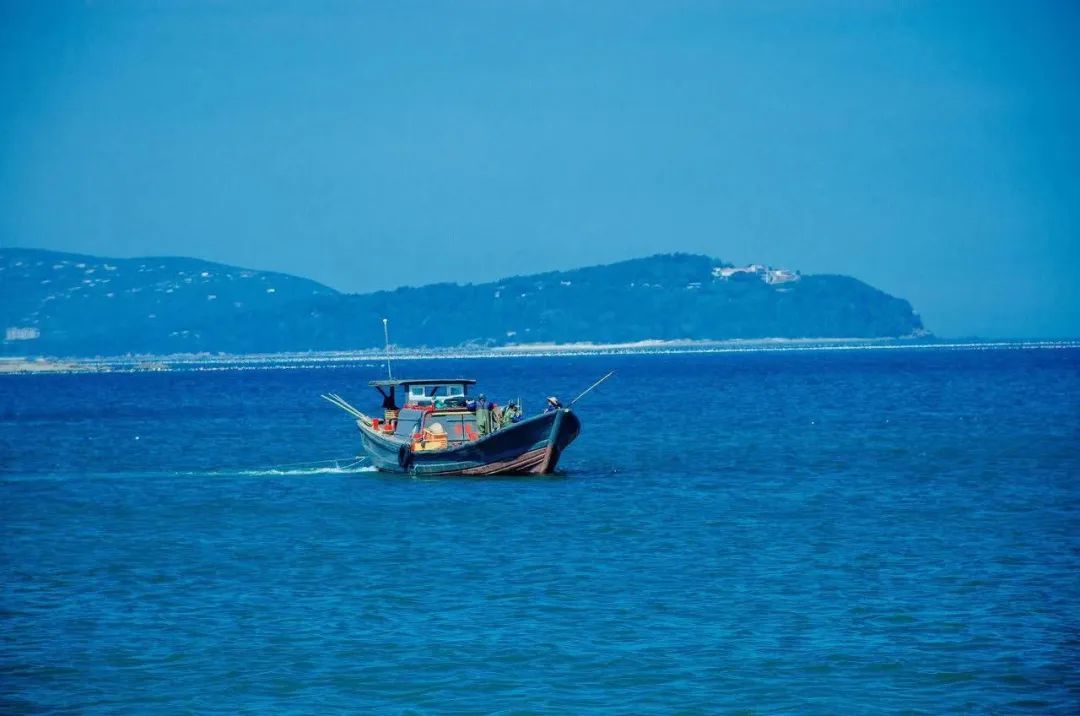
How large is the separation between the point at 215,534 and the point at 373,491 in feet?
38.4

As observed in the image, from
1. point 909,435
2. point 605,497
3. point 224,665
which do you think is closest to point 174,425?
point 909,435

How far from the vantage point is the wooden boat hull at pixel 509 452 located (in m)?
52.7

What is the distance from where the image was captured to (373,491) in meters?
52.0

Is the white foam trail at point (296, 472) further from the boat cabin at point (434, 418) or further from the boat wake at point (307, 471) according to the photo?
the boat cabin at point (434, 418)

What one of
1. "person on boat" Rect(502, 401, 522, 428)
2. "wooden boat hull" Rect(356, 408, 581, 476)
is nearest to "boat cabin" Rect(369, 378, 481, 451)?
"wooden boat hull" Rect(356, 408, 581, 476)

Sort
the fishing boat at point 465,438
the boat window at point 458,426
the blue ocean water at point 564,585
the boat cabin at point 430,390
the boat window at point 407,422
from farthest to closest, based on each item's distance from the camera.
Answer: the boat cabin at point 430,390 → the boat window at point 407,422 → the boat window at point 458,426 → the fishing boat at point 465,438 → the blue ocean water at point 564,585

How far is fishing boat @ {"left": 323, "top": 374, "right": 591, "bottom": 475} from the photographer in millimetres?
53000

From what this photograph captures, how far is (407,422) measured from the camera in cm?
5662

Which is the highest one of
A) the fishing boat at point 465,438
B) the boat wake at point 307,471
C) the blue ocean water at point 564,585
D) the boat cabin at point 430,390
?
the boat cabin at point 430,390

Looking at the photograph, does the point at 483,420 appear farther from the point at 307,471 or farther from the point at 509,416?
the point at 307,471

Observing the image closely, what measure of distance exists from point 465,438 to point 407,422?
9.57 ft

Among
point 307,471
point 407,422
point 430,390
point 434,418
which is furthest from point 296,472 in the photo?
point 434,418

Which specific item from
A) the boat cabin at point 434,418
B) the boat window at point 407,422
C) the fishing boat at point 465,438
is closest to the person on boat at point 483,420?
the fishing boat at point 465,438

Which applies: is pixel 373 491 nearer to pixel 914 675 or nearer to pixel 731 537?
pixel 731 537
